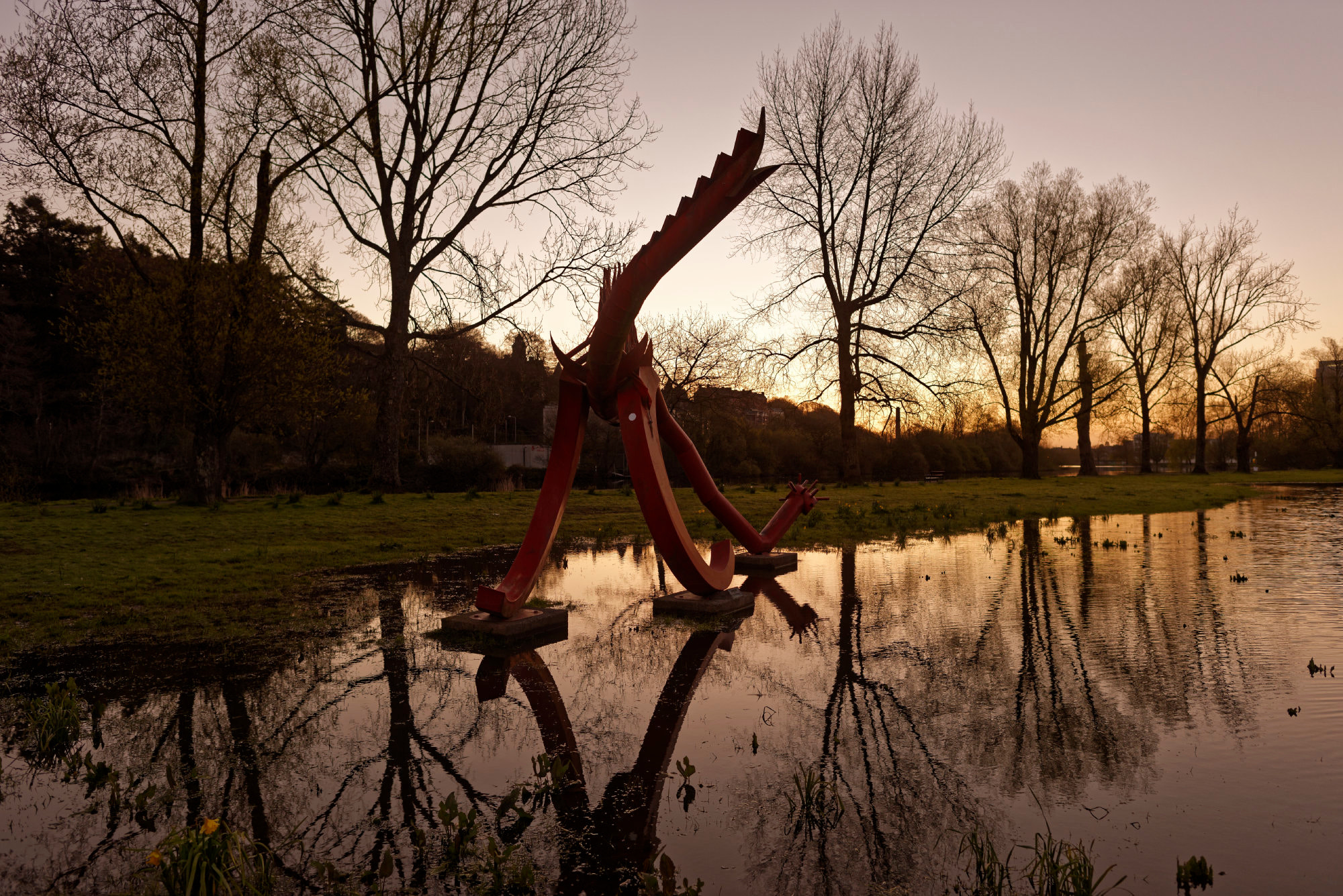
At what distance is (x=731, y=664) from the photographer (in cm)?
610

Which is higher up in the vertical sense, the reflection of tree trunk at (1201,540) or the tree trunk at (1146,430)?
the tree trunk at (1146,430)

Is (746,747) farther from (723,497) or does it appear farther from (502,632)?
(723,497)

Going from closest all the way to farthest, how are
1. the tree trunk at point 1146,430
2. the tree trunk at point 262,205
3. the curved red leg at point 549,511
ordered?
1. the curved red leg at point 549,511
2. the tree trunk at point 262,205
3. the tree trunk at point 1146,430

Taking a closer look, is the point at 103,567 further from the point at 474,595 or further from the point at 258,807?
the point at 258,807

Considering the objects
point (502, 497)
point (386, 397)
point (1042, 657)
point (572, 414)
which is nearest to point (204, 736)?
point (572, 414)

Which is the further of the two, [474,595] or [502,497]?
[502,497]

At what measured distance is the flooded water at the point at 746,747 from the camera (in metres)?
3.17

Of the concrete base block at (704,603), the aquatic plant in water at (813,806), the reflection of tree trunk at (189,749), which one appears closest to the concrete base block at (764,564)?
the concrete base block at (704,603)

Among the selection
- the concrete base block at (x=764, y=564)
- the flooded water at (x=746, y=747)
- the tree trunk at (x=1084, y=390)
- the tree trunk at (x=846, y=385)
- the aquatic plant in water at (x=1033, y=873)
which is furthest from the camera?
the tree trunk at (x=1084, y=390)

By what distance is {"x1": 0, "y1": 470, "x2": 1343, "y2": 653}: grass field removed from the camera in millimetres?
7703

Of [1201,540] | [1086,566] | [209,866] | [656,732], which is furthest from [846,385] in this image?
[209,866]

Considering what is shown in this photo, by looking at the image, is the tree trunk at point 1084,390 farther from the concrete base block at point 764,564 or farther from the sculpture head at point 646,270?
the sculpture head at point 646,270

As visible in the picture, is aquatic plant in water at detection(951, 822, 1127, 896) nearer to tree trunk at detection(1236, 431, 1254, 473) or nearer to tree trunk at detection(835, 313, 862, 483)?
tree trunk at detection(835, 313, 862, 483)

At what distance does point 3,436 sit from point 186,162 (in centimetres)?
2037
